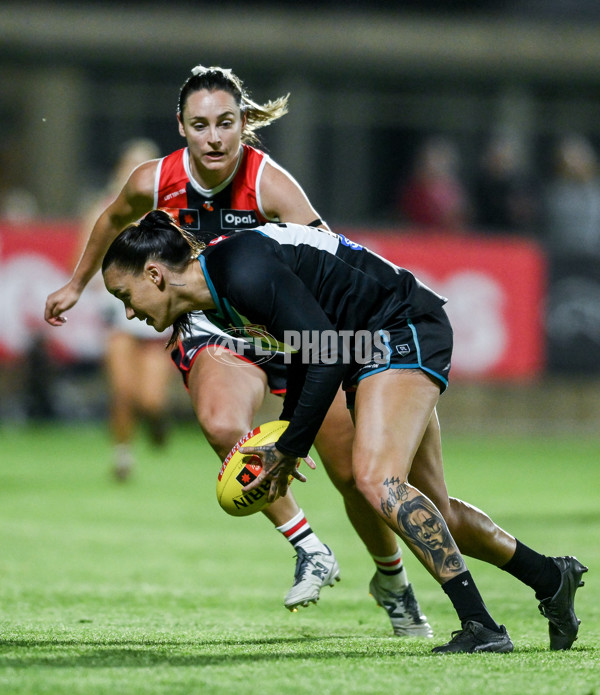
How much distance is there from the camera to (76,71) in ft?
65.2

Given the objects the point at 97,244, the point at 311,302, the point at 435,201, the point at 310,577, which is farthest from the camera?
the point at 435,201

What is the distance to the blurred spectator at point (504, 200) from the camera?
55.4ft

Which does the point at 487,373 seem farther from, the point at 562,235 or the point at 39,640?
the point at 39,640

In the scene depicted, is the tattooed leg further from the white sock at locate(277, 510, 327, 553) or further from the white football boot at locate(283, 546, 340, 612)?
the white sock at locate(277, 510, 327, 553)

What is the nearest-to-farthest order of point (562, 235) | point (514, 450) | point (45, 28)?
point (514, 450) → point (562, 235) → point (45, 28)

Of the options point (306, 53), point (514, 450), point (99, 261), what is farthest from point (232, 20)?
point (99, 261)

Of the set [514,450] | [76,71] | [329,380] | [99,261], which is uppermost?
[76,71]

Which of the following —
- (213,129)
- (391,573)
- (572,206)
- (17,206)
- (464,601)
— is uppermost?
(572,206)

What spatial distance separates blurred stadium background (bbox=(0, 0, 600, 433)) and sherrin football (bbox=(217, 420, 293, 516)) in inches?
407

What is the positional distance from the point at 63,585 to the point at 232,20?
14.6 m

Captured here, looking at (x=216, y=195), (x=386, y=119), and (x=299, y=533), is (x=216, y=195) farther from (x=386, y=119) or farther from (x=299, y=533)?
(x=386, y=119)

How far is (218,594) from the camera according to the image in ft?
21.6

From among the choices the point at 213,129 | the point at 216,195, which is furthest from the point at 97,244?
the point at 213,129

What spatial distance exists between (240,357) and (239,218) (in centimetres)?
70
